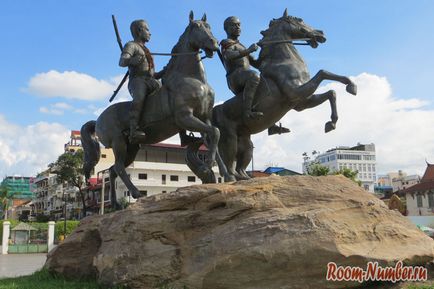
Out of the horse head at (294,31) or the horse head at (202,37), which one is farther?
the horse head at (294,31)

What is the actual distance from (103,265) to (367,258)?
3.90 metres

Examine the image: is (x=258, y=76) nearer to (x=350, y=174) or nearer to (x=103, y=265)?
(x=103, y=265)

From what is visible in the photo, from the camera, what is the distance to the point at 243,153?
970 cm

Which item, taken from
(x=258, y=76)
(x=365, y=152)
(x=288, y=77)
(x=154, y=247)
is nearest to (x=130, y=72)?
(x=258, y=76)

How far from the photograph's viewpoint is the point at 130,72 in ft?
30.1

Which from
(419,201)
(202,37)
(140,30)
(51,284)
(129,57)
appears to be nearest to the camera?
(51,284)

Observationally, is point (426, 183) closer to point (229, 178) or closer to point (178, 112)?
point (229, 178)

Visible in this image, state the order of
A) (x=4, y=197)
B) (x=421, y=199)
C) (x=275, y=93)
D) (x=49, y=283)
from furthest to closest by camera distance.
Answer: (x=4, y=197) < (x=421, y=199) < (x=275, y=93) < (x=49, y=283)

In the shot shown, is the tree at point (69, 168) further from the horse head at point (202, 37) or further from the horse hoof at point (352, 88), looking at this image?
the horse hoof at point (352, 88)

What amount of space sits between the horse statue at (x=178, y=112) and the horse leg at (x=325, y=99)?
184 cm

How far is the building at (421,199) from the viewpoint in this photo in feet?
145

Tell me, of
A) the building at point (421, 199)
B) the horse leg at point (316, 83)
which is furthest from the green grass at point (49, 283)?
the building at point (421, 199)

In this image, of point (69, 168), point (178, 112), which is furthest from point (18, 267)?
point (69, 168)

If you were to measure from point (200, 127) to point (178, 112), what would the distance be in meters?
0.51
